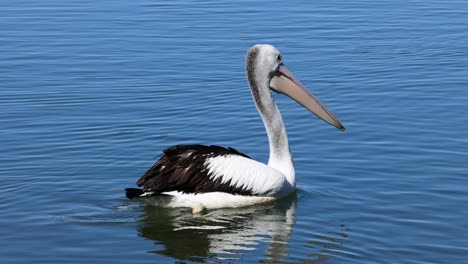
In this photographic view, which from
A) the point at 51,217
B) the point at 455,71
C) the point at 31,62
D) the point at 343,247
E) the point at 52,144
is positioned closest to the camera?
the point at 343,247

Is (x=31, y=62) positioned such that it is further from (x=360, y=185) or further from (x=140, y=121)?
(x=360, y=185)

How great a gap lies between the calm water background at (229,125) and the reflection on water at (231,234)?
0.02 m

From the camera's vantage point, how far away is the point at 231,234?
7.16 m

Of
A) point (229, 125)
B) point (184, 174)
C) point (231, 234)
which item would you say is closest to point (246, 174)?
point (184, 174)

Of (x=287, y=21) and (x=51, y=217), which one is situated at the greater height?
(x=287, y=21)

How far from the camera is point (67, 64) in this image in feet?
41.4

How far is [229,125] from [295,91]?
1.69 m

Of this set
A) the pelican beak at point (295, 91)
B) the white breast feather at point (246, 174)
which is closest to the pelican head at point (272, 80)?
the pelican beak at point (295, 91)

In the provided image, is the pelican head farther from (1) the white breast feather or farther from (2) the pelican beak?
(1) the white breast feather

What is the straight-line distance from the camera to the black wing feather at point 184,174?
24.5ft

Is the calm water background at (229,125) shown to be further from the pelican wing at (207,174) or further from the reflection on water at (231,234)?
the pelican wing at (207,174)

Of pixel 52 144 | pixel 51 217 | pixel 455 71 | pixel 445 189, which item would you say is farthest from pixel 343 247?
pixel 455 71

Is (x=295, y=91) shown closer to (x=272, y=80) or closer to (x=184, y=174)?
(x=272, y=80)

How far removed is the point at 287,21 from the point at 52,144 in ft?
20.6
